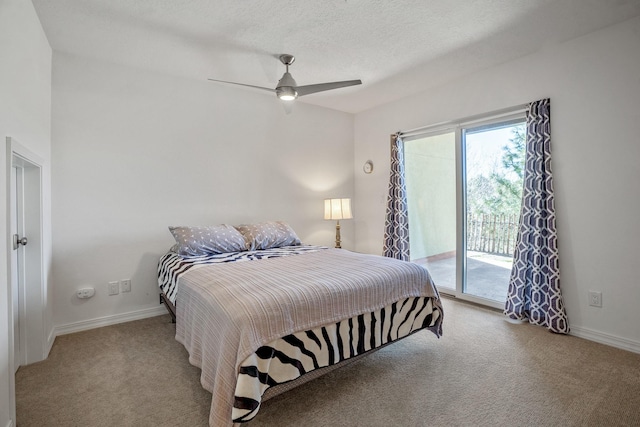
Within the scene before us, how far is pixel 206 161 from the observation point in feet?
11.8

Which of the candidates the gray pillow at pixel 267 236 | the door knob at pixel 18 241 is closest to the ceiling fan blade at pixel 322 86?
the gray pillow at pixel 267 236

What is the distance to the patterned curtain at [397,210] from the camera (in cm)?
418

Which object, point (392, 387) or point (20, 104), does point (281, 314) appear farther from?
point (20, 104)

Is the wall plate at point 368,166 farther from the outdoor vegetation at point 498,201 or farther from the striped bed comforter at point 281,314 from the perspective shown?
the striped bed comforter at point 281,314

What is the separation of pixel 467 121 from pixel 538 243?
1558mm

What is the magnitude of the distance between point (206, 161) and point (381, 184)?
249 cm

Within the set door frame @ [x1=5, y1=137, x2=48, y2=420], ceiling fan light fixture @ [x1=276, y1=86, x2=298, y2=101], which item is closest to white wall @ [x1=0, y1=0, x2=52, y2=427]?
door frame @ [x1=5, y1=137, x2=48, y2=420]

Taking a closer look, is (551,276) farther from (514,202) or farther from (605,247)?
(514,202)

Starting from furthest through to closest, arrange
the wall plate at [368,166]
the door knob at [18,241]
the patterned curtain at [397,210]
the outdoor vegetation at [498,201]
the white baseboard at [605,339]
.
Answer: the wall plate at [368,166] < the patterned curtain at [397,210] < the outdoor vegetation at [498,201] < the white baseboard at [605,339] < the door knob at [18,241]

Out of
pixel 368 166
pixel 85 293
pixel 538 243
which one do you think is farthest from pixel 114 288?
pixel 538 243

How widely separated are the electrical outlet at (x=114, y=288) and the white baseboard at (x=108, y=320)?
0.23 metres

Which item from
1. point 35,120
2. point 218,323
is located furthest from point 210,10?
point 218,323

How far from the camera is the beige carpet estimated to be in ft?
5.59

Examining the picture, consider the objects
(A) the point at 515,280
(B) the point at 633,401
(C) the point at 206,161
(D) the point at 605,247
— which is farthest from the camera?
(C) the point at 206,161
